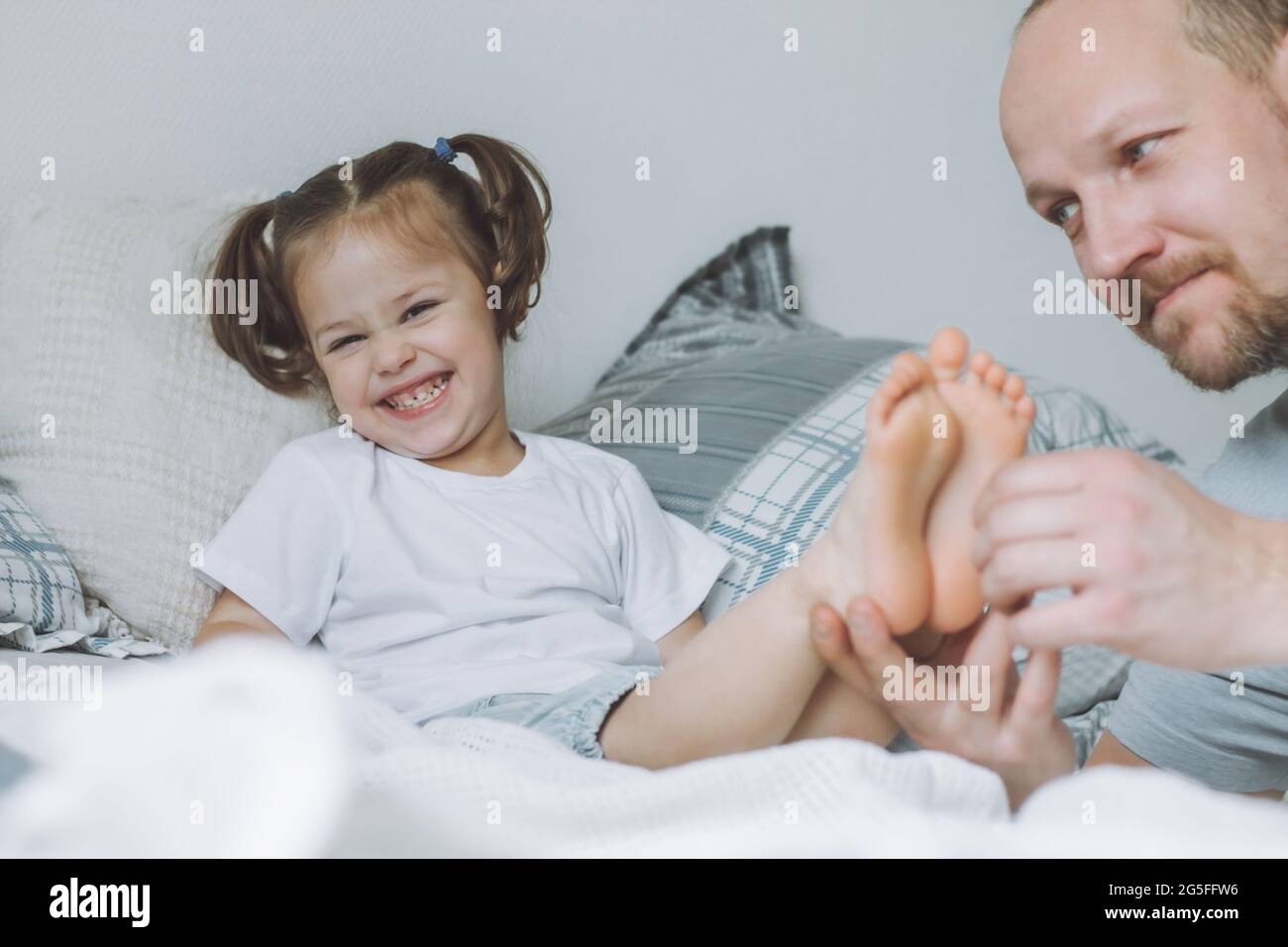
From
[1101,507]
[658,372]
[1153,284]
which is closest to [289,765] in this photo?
[1101,507]

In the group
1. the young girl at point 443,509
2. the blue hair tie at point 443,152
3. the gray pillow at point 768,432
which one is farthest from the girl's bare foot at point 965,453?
the blue hair tie at point 443,152

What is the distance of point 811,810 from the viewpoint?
0.63 metres

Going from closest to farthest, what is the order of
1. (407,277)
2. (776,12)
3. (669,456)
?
(407,277), (669,456), (776,12)

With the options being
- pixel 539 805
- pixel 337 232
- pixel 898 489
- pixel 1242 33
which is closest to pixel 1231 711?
pixel 898 489

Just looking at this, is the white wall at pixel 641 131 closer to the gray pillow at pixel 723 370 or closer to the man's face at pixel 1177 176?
the gray pillow at pixel 723 370

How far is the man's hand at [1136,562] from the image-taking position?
0.67 metres

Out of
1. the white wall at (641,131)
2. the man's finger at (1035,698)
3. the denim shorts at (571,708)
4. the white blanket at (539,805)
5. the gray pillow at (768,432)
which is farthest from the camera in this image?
the white wall at (641,131)

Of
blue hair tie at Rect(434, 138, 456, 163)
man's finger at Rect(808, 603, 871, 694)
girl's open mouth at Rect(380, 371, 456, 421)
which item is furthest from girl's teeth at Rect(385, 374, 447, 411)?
man's finger at Rect(808, 603, 871, 694)

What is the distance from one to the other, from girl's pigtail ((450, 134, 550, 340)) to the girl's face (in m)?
0.10

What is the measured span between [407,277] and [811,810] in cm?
69

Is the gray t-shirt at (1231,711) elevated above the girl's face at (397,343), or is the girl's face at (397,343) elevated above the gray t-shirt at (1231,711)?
the girl's face at (397,343)

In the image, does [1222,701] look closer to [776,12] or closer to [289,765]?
[289,765]

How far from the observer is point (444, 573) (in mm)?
1109

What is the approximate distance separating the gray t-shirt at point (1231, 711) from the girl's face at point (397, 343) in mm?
630
